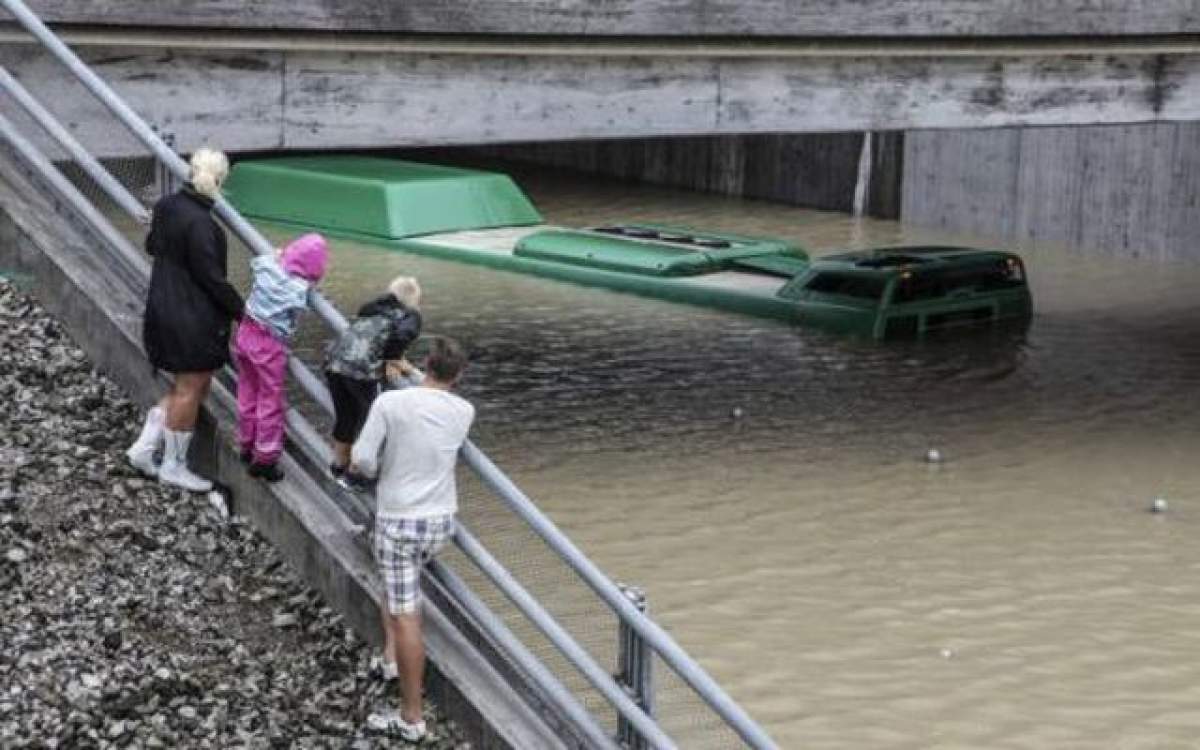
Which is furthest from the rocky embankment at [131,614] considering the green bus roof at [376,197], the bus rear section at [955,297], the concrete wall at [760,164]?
the concrete wall at [760,164]

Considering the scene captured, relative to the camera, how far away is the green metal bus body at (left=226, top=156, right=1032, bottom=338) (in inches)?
818

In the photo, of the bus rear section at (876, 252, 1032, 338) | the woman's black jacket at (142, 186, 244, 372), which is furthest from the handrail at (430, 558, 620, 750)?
the bus rear section at (876, 252, 1032, 338)

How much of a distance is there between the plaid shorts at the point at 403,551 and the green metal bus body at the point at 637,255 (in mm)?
13030

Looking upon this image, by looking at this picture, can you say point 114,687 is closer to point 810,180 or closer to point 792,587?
point 792,587

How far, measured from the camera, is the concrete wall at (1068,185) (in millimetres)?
24891

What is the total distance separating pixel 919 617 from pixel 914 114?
321 centimetres

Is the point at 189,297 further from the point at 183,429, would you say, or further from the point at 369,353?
the point at 369,353

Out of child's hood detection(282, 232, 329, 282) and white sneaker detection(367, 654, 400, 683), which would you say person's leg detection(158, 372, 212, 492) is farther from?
white sneaker detection(367, 654, 400, 683)

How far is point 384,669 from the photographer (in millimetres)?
7840

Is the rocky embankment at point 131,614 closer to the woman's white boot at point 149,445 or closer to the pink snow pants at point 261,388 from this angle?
the woman's white boot at point 149,445

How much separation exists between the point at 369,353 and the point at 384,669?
1.20m

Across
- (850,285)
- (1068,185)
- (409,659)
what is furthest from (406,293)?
(1068,185)

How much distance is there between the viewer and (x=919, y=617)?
11680mm

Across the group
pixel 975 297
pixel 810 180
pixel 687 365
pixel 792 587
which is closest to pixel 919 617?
pixel 792 587
